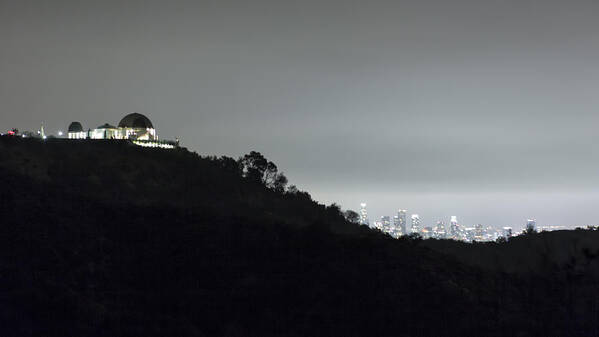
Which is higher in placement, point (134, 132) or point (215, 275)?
point (134, 132)

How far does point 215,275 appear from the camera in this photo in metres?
68.8

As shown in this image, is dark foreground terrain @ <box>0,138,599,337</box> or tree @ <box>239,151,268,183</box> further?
tree @ <box>239,151,268,183</box>

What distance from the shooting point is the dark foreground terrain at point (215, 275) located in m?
57.3

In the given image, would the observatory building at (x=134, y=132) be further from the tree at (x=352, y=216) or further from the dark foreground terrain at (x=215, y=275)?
the tree at (x=352, y=216)

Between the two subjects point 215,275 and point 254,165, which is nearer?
point 215,275

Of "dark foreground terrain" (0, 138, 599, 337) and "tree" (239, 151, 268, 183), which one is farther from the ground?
"tree" (239, 151, 268, 183)

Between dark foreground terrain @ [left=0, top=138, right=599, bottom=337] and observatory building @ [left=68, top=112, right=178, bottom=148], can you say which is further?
observatory building @ [left=68, top=112, right=178, bottom=148]

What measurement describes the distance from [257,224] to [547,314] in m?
36.8

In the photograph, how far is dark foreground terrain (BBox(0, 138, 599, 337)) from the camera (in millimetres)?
57312

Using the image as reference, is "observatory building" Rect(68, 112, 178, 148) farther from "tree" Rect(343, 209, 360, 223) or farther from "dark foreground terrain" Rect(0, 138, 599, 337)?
"tree" Rect(343, 209, 360, 223)

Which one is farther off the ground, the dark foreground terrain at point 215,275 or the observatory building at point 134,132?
the observatory building at point 134,132

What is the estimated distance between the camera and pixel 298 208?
113 m

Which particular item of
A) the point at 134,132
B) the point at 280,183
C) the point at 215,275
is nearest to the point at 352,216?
the point at 280,183

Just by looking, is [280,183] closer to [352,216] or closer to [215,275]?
[352,216]
